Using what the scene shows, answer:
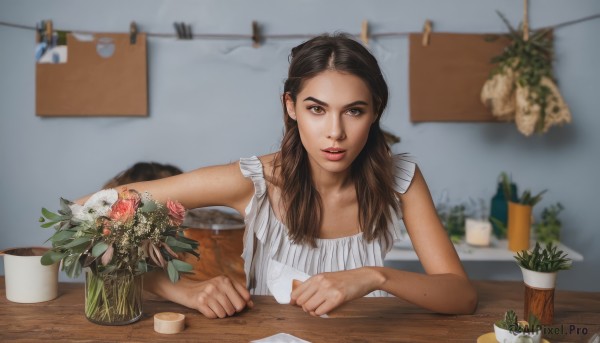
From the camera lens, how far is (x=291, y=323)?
138 centimetres

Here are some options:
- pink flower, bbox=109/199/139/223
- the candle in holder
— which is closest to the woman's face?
pink flower, bbox=109/199/139/223

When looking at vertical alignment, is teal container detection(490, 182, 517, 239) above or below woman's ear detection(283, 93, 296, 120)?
below

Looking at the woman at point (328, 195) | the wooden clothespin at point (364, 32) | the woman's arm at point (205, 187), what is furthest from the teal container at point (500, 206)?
the woman's arm at point (205, 187)

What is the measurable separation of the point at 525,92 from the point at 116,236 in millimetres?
2139

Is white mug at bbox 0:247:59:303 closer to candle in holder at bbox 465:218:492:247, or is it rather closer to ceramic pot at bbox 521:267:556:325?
ceramic pot at bbox 521:267:556:325

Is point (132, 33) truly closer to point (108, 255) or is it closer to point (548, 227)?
point (108, 255)

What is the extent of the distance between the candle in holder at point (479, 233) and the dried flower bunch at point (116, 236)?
183 centimetres

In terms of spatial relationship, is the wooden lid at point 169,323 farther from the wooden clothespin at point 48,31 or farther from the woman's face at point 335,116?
the wooden clothespin at point 48,31

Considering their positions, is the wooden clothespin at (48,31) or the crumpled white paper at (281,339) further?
the wooden clothespin at (48,31)

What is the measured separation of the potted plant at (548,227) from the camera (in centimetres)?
298

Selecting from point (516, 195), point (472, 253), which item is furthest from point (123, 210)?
point (516, 195)

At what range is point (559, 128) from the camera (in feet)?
10.5

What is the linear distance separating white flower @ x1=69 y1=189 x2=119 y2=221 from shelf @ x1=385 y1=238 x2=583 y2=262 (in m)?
1.60

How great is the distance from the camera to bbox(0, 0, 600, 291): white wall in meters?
3.14
